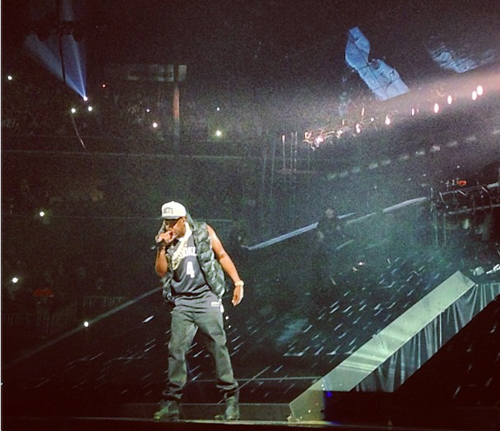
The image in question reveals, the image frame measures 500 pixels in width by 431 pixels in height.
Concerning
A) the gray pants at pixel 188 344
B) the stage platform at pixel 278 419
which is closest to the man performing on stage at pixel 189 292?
the gray pants at pixel 188 344

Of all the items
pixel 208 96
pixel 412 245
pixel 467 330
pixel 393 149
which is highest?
pixel 208 96

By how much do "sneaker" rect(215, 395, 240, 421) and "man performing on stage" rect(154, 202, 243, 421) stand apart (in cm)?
3

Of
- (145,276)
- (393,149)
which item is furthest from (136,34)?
(393,149)

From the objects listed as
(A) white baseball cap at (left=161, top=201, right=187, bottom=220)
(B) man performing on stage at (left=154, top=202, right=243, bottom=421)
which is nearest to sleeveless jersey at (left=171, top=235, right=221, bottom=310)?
(B) man performing on stage at (left=154, top=202, right=243, bottom=421)

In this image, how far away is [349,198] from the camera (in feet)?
45.2

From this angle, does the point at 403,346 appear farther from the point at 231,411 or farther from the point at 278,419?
the point at 231,411

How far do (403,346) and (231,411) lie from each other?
231cm

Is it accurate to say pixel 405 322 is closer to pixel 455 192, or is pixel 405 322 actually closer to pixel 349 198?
pixel 455 192

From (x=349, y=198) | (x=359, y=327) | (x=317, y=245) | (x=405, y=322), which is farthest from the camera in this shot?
(x=349, y=198)

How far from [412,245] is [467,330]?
5.00 meters

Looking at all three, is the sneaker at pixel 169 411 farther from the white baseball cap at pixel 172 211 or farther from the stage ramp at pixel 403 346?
the white baseball cap at pixel 172 211

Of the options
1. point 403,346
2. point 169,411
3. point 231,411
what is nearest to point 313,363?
point 403,346

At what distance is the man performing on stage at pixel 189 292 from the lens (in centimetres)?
393

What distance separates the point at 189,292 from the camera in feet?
13.1
